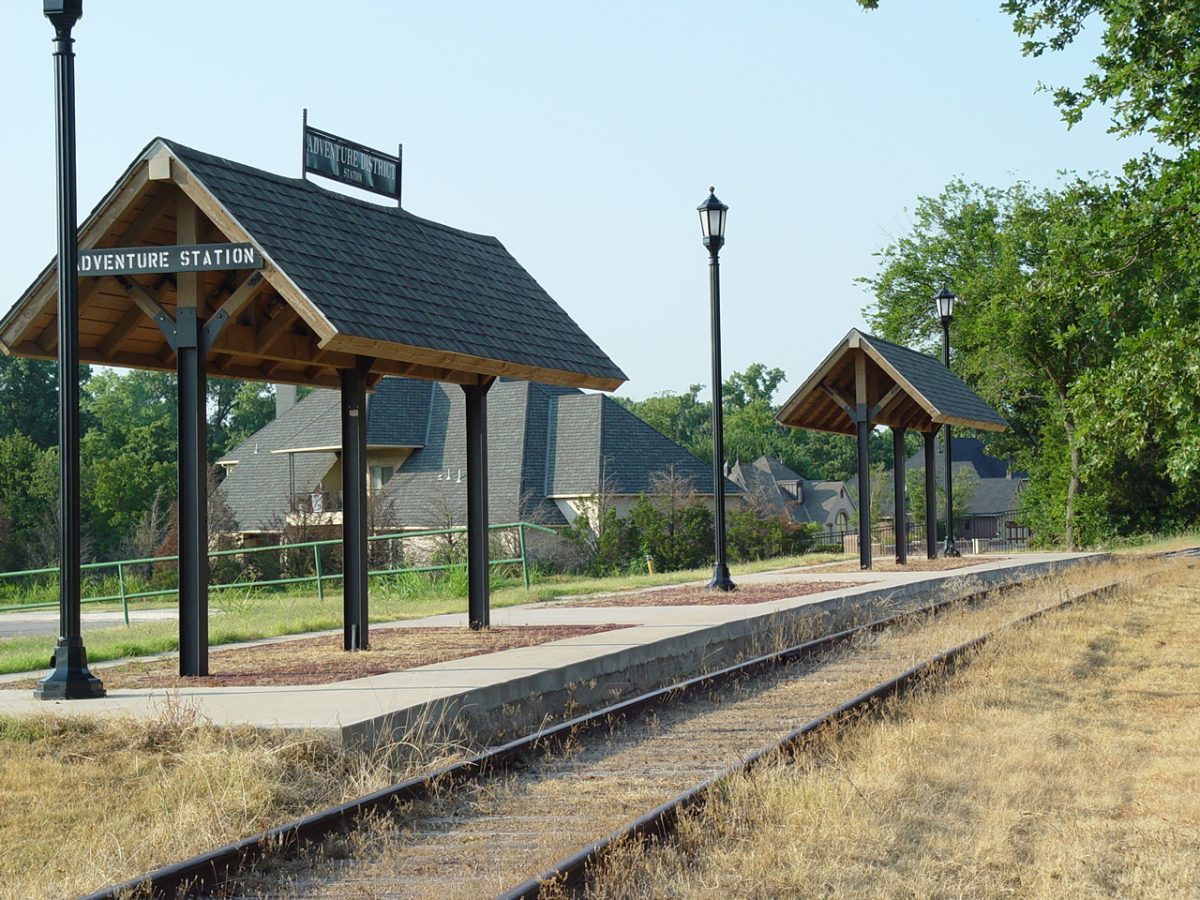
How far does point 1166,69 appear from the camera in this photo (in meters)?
18.9

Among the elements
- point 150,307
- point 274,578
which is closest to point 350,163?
point 150,307

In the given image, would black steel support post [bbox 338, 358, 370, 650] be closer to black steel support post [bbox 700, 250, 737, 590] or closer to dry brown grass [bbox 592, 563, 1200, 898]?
dry brown grass [bbox 592, 563, 1200, 898]

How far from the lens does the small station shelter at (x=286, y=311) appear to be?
A: 41.1 ft

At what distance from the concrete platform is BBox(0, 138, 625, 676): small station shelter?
182 cm

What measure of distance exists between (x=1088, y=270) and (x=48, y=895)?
17.0 meters

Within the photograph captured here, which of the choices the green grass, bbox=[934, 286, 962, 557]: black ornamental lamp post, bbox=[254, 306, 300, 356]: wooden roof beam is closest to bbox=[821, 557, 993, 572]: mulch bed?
bbox=[934, 286, 962, 557]: black ornamental lamp post

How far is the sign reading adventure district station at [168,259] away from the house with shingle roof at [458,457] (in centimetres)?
3210

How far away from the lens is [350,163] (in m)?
15.3

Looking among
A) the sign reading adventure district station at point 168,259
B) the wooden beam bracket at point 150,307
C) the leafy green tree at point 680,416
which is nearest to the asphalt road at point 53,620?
the wooden beam bracket at point 150,307

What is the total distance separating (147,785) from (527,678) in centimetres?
385

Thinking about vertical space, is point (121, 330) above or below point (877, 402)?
below

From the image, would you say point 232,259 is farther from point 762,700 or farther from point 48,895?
point 48,895

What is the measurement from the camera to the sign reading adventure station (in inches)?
576

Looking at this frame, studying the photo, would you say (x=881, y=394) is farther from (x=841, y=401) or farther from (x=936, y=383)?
(x=841, y=401)
